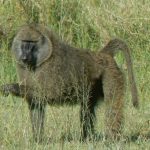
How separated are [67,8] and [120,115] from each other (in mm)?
3400

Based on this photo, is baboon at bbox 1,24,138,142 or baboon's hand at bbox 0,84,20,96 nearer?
baboon's hand at bbox 0,84,20,96

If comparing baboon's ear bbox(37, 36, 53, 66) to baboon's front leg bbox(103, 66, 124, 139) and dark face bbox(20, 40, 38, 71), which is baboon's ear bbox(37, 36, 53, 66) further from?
baboon's front leg bbox(103, 66, 124, 139)

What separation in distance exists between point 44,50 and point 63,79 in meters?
0.36

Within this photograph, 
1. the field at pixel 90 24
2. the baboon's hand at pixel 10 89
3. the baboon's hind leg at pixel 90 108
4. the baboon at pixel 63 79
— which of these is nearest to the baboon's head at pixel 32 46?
the baboon at pixel 63 79

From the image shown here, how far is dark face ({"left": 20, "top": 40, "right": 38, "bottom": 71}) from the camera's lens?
7.10 m

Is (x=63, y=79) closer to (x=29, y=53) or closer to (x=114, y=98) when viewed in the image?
(x=29, y=53)

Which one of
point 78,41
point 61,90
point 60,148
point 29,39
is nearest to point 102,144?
point 60,148

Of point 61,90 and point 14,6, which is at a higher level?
point 14,6

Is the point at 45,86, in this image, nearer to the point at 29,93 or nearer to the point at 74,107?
the point at 29,93

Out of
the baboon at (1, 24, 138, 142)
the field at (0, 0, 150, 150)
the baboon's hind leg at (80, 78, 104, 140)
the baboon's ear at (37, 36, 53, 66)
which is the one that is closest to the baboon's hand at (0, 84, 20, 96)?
the baboon at (1, 24, 138, 142)

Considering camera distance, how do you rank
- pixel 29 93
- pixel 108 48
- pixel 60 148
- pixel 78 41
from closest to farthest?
pixel 60 148 < pixel 29 93 < pixel 108 48 < pixel 78 41

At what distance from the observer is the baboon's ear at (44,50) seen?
7.23 m

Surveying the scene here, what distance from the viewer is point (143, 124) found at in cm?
740

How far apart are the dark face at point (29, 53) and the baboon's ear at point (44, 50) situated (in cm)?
4
